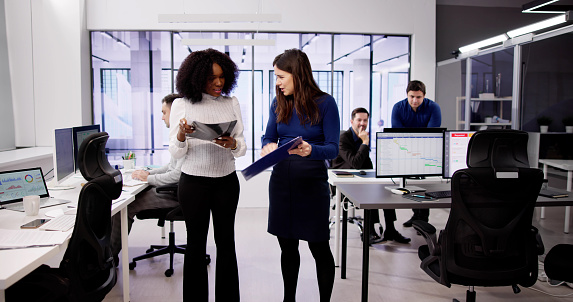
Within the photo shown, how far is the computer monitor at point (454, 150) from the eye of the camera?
324 centimetres

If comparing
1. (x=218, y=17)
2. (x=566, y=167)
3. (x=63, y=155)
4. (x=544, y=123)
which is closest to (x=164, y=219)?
(x=63, y=155)

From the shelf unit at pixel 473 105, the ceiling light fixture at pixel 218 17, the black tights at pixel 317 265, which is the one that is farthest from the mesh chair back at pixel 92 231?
the shelf unit at pixel 473 105

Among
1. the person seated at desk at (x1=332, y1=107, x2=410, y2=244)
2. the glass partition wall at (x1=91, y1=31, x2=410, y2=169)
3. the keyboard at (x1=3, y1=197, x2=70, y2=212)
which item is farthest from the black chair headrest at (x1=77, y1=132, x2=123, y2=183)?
the glass partition wall at (x1=91, y1=31, x2=410, y2=169)

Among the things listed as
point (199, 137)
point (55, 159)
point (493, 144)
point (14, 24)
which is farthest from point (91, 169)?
point (14, 24)

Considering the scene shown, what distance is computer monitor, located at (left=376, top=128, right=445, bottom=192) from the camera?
10.3 feet

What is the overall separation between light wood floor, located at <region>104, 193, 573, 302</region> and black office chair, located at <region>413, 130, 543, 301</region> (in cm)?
90

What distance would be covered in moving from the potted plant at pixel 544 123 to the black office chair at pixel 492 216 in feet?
11.9

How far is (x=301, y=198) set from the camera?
2.30 m

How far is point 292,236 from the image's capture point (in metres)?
2.34

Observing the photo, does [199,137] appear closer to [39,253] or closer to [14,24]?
[39,253]

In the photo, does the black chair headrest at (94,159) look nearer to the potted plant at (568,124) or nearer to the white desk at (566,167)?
the white desk at (566,167)

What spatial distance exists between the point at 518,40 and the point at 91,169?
14.7ft

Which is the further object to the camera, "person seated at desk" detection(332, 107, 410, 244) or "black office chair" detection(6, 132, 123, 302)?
"person seated at desk" detection(332, 107, 410, 244)

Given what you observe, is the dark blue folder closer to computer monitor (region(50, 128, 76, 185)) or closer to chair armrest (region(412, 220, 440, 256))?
chair armrest (region(412, 220, 440, 256))
